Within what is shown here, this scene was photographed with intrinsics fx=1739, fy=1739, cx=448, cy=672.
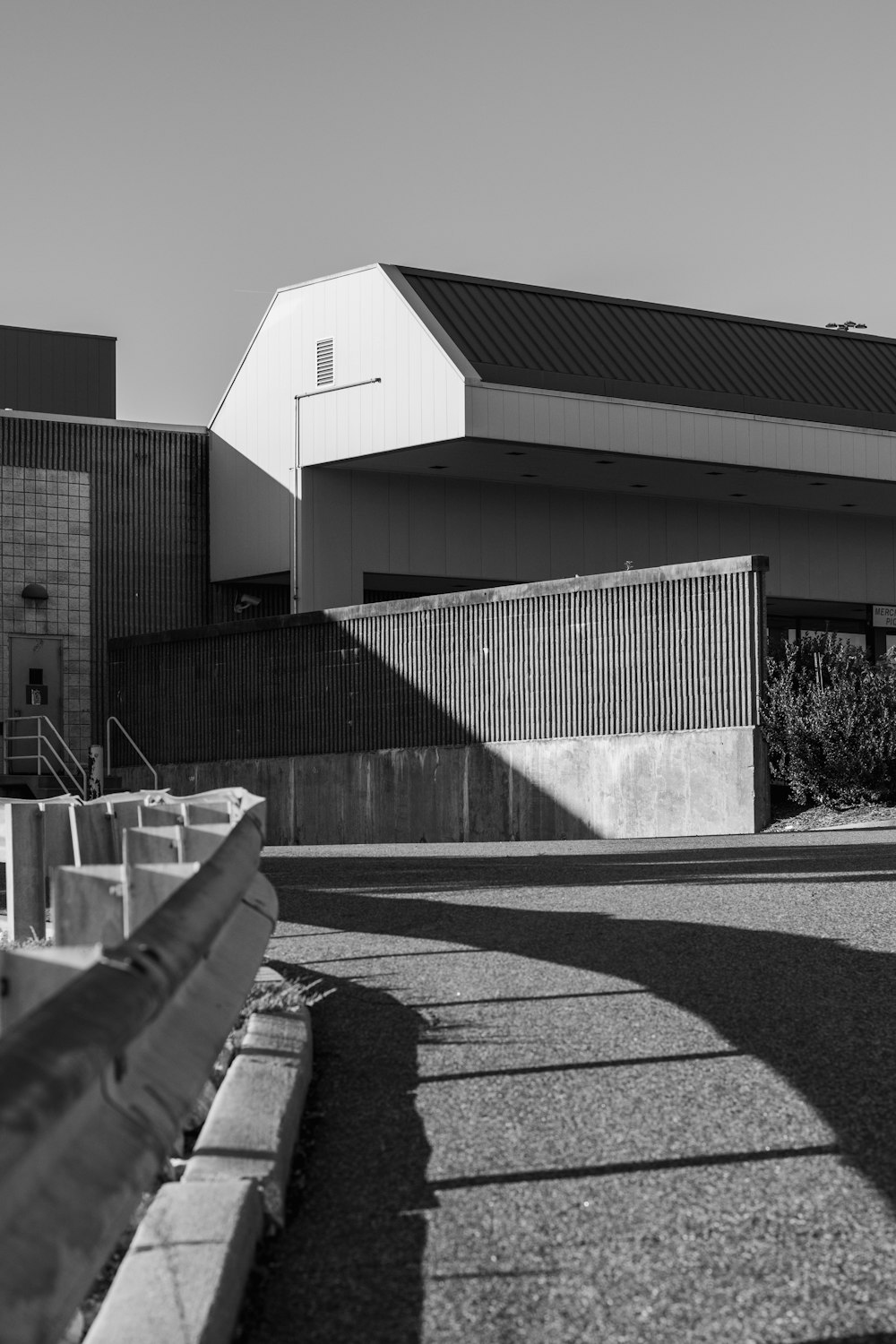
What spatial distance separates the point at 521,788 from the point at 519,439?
7077mm

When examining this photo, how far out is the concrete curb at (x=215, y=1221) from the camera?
3529 millimetres

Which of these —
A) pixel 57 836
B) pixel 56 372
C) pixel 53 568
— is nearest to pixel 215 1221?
pixel 57 836

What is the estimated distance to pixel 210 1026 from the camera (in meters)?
3.99

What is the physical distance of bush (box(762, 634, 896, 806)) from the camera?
79.3 ft

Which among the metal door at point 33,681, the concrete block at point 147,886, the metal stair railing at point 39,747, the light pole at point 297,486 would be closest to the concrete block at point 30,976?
the concrete block at point 147,886

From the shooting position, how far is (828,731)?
24094mm

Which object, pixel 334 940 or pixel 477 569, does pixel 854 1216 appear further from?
pixel 477 569

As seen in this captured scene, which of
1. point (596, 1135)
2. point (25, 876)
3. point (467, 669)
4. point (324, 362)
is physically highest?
point (324, 362)

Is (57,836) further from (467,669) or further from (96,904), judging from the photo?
(467,669)

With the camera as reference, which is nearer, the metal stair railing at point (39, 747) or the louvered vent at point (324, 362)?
the metal stair railing at point (39, 747)

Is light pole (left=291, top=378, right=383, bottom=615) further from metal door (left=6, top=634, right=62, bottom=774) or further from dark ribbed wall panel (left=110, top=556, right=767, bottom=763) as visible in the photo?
metal door (left=6, top=634, right=62, bottom=774)

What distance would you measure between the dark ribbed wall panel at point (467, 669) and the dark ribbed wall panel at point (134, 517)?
1376mm

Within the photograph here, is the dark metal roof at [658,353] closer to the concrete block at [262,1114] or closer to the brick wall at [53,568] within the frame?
the brick wall at [53,568]

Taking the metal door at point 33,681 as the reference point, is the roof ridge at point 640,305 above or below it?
above
